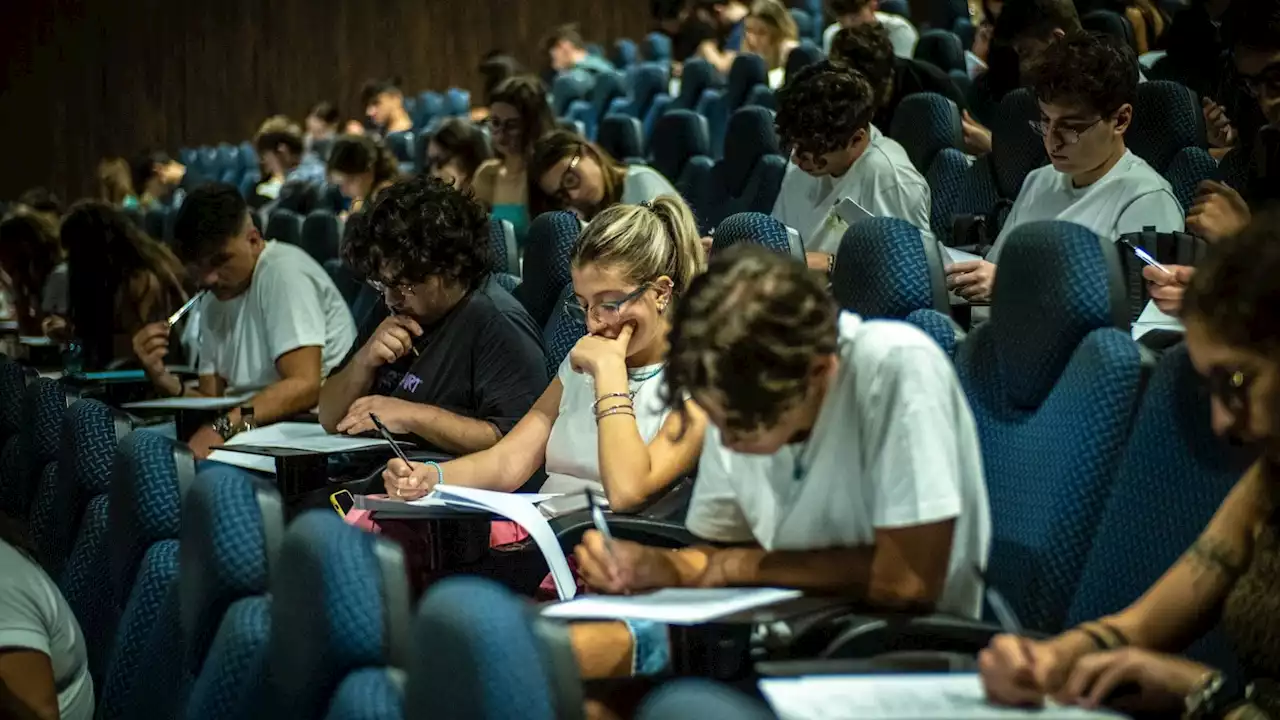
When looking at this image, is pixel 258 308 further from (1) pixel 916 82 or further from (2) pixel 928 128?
(1) pixel 916 82

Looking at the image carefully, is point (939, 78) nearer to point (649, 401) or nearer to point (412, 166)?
point (649, 401)

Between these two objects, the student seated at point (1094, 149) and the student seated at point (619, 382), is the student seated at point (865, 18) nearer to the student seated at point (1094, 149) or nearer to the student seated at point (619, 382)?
the student seated at point (1094, 149)

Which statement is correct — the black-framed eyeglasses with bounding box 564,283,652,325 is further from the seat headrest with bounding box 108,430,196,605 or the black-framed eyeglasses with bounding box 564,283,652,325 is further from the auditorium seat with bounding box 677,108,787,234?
the auditorium seat with bounding box 677,108,787,234

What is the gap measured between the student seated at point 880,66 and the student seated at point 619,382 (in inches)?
55.7

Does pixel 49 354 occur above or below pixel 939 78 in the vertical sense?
below

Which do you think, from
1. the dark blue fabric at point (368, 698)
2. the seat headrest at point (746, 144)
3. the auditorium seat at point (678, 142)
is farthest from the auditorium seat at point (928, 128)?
the dark blue fabric at point (368, 698)

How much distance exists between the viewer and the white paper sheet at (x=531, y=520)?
62.3 inches

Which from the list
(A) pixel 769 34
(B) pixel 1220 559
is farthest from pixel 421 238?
(A) pixel 769 34

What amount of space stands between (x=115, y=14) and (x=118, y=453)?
693 centimetres

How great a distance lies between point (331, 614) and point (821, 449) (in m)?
0.45

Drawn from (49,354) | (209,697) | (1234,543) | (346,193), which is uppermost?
(1234,543)

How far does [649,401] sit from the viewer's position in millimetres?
1803

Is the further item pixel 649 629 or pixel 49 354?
pixel 49 354

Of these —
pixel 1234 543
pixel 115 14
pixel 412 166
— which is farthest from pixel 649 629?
pixel 115 14
